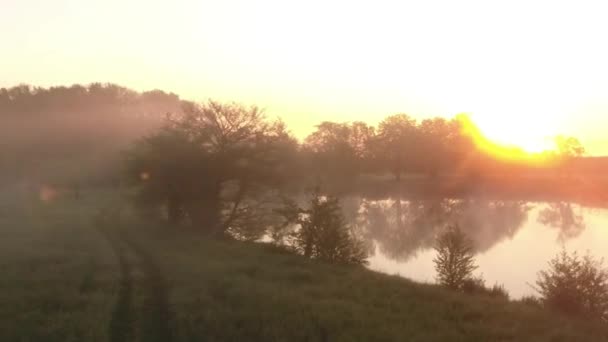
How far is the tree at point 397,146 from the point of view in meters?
88.5

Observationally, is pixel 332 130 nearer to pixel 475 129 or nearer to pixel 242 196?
pixel 475 129

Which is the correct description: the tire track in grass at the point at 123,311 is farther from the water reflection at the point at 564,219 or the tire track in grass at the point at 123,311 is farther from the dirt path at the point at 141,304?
the water reflection at the point at 564,219

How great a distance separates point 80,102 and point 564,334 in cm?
9199

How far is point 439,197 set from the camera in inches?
2729

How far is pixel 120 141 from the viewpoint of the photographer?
81.2m

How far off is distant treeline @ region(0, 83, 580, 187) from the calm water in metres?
24.2

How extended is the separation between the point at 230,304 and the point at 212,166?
69.9ft

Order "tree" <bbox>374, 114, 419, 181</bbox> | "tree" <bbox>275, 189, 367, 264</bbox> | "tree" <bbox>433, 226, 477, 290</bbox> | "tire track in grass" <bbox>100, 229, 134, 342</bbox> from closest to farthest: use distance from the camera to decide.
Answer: "tire track in grass" <bbox>100, 229, 134, 342</bbox>
"tree" <bbox>433, 226, 477, 290</bbox>
"tree" <bbox>275, 189, 367, 264</bbox>
"tree" <bbox>374, 114, 419, 181</bbox>

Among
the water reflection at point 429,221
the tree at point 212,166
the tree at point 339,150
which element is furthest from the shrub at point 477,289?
the tree at point 339,150

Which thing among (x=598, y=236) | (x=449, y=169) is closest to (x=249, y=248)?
(x=598, y=236)

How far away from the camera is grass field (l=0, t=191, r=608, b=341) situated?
11.8m

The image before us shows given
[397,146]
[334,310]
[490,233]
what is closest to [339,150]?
[397,146]

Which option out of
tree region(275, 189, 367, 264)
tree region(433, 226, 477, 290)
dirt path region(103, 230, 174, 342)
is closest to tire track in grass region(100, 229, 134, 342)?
dirt path region(103, 230, 174, 342)

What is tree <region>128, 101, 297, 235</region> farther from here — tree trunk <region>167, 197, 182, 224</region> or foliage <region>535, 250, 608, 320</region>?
foliage <region>535, 250, 608, 320</region>
